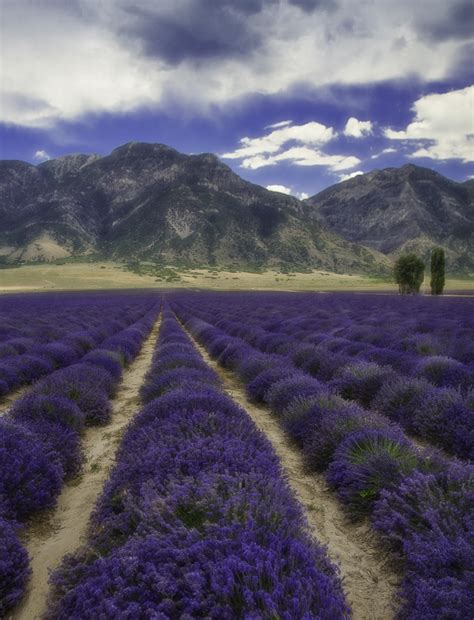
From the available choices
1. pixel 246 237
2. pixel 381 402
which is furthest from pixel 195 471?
pixel 246 237

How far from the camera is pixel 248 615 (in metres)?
1.67

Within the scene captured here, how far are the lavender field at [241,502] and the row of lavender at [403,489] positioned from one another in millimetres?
15

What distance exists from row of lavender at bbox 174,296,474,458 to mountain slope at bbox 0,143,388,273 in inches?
4186

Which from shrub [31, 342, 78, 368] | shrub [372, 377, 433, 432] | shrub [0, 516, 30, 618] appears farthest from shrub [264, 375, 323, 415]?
shrub [31, 342, 78, 368]

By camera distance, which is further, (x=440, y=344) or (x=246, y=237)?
(x=246, y=237)

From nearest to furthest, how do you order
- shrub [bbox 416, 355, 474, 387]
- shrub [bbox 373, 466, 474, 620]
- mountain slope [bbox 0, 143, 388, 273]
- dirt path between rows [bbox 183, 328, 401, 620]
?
shrub [bbox 373, 466, 474, 620] → dirt path between rows [bbox 183, 328, 401, 620] → shrub [bbox 416, 355, 474, 387] → mountain slope [bbox 0, 143, 388, 273]

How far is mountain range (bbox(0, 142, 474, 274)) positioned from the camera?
12275cm

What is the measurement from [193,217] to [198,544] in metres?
130

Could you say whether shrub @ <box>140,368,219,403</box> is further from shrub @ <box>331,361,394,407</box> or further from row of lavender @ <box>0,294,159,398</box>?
row of lavender @ <box>0,294,159,398</box>

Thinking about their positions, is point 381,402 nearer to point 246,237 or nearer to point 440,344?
point 440,344

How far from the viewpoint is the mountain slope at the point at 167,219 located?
12175 centimetres

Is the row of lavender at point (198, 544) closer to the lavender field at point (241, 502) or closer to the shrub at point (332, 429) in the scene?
the lavender field at point (241, 502)

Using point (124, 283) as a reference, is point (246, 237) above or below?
above

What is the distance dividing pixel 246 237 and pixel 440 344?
389ft
